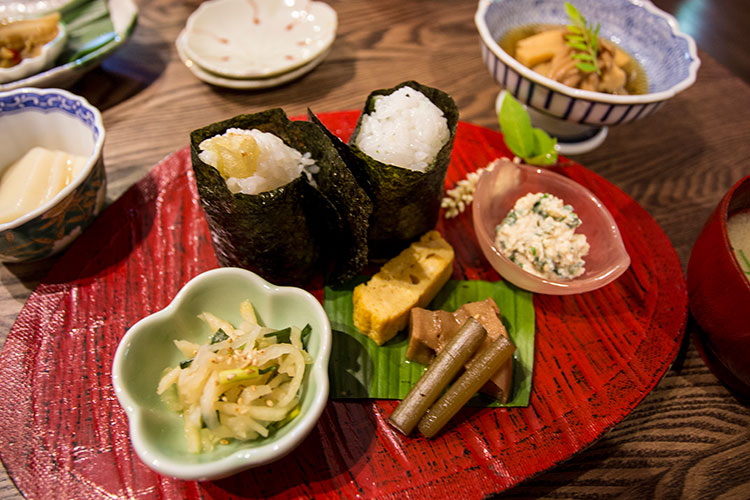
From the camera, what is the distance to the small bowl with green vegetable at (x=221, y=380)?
4.19 ft

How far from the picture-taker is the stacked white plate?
8.90ft

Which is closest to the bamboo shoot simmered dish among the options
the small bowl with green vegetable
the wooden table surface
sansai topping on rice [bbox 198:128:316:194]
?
the wooden table surface

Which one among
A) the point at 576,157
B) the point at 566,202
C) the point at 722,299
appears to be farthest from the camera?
the point at 576,157

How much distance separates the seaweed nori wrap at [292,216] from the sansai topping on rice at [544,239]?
0.58 m

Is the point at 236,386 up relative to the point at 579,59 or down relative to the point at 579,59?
down

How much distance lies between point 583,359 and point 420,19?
8.64 ft

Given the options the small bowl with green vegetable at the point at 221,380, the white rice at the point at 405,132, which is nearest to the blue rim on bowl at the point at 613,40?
the white rice at the point at 405,132

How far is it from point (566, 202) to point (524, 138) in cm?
37

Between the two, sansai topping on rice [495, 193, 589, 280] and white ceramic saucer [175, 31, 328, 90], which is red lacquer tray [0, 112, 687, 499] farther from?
white ceramic saucer [175, 31, 328, 90]

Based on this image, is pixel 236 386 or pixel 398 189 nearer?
pixel 236 386

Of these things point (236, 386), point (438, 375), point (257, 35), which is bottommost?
point (438, 375)

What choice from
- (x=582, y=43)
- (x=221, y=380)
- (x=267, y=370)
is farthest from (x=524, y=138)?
(x=221, y=380)

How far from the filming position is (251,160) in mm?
1552

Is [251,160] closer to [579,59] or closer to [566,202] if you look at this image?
[566,202]
